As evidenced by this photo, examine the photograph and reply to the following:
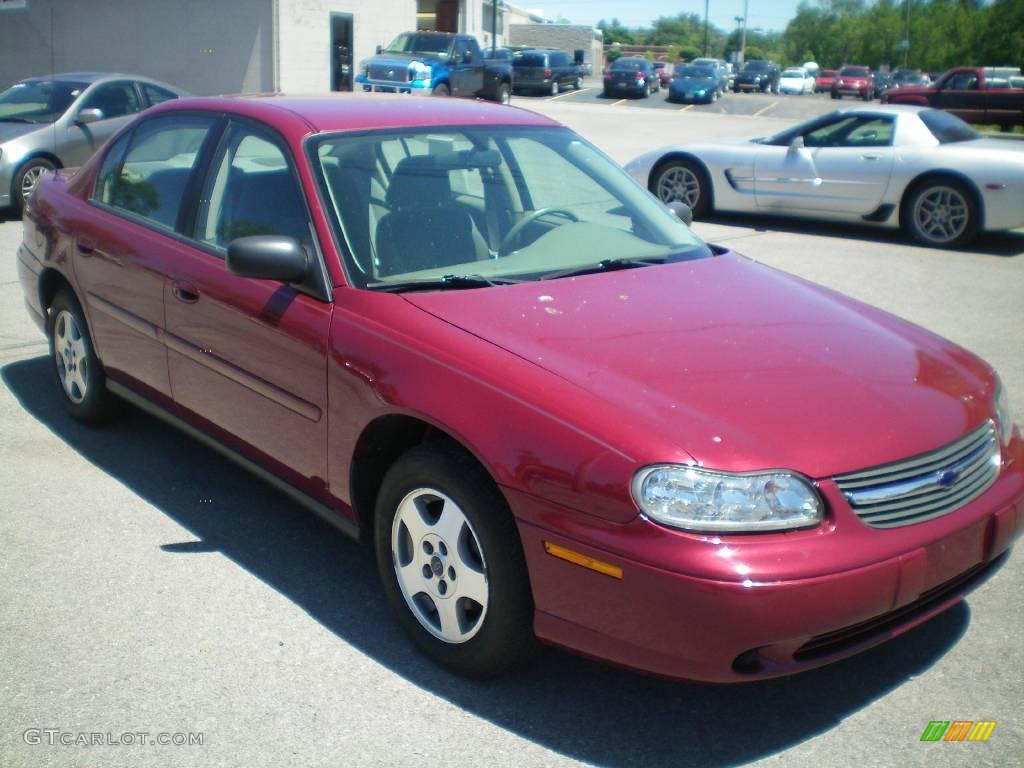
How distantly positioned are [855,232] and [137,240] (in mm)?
9250

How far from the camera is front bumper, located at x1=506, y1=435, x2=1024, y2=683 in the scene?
2740 millimetres

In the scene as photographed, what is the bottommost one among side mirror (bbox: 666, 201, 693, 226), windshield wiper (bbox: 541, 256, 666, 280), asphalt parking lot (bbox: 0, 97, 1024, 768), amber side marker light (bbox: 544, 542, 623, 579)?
asphalt parking lot (bbox: 0, 97, 1024, 768)

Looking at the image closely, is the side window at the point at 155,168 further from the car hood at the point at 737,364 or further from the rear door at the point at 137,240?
the car hood at the point at 737,364

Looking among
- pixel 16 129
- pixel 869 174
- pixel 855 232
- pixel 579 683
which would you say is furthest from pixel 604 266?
pixel 16 129

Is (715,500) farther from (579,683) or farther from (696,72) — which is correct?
Result: (696,72)

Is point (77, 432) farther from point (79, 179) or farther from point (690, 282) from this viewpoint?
point (690, 282)

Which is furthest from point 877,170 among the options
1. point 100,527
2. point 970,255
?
point 100,527

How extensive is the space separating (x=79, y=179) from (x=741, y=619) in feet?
13.1

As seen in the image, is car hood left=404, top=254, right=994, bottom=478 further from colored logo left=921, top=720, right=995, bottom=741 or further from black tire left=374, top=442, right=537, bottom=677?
colored logo left=921, top=720, right=995, bottom=741

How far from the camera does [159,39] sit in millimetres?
28141

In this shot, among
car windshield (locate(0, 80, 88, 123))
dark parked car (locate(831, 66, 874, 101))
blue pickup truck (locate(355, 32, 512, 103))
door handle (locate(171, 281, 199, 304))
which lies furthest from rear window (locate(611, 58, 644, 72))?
door handle (locate(171, 281, 199, 304))

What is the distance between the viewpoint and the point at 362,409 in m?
3.47

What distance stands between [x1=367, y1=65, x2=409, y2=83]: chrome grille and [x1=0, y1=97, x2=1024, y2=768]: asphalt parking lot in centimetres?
2349

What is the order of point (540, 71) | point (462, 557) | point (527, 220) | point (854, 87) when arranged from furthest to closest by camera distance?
point (854, 87), point (540, 71), point (527, 220), point (462, 557)
